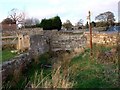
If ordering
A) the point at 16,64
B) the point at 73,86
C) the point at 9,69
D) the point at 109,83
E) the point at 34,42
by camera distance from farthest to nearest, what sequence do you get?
1. the point at 34,42
2. the point at 16,64
3. the point at 9,69
4. the point at 109,83
5. the point at 73,86

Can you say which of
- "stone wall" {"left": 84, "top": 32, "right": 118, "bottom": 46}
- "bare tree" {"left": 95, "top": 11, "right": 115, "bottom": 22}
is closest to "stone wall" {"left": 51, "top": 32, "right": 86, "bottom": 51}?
"stone wall" {"left": 84, "top": 32, "right": 118, "bottom": 46}

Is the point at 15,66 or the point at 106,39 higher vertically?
the point at 106,39

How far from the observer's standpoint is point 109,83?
8.88 m

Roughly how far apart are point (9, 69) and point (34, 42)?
521cm

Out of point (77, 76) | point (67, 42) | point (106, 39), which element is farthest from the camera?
point (67, 42)

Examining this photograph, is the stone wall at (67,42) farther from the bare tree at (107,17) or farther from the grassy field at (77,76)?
the bare tree at (107,17)

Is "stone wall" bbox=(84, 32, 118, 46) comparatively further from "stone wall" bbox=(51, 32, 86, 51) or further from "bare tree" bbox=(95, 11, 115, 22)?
"bare tree" bbox=(95, 11, 115, 22)

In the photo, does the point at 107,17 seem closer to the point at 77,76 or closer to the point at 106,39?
the point at 106,39

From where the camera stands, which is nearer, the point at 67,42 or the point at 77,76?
the point at 77,76

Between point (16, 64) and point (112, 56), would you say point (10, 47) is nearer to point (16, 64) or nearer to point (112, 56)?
point (16, 64)

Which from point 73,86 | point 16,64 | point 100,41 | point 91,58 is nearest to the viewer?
point 73,86

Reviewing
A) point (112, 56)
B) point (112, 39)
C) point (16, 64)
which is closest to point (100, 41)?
point (112, 39)

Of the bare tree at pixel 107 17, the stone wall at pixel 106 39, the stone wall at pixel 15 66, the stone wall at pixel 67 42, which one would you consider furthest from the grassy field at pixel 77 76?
the bare tree at pixel 107 17

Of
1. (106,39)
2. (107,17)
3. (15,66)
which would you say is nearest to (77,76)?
(15,66)
